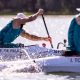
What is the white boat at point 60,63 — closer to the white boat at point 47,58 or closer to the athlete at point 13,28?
the white boat at point 47,58

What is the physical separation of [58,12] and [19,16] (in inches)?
1779

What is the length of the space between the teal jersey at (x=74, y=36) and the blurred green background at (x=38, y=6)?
45.1 m

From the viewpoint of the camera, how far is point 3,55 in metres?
15.8

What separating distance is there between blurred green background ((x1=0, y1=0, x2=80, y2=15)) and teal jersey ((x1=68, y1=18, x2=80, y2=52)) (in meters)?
45.1

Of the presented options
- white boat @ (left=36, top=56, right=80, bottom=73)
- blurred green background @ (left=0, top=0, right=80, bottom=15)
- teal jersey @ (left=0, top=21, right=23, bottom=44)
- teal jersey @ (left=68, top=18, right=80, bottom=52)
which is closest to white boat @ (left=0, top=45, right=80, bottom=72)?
white boat @ (left=36, top=56, right=80, bottom=73)

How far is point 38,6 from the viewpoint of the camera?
63.9m

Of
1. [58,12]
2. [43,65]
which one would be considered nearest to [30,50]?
[43,65]

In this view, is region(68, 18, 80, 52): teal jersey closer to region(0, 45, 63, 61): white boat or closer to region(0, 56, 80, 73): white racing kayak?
region(0, 56, 80, 73): white racing kayak

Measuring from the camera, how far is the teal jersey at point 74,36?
15055 mm

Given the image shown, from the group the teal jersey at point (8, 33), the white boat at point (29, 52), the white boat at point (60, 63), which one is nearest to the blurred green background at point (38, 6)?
the teal jersey at point (8, 33)

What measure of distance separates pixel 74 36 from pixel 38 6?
4896cm

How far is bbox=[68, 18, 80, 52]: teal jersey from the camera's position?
15.1 metres

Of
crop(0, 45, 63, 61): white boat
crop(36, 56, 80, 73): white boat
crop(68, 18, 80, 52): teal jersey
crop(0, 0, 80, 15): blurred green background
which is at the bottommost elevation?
crop(36, 56, 80, 73): white boat

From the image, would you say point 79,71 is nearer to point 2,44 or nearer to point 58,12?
point 2,44
